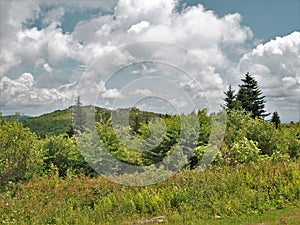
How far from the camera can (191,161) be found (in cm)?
1622

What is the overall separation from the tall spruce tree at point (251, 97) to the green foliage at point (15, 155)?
3822 centimetres

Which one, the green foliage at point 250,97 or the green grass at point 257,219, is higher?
the green foliage at point 250,97

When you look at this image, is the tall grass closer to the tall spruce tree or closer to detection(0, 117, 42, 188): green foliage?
detection(0, 117, 42, 188): green foliage

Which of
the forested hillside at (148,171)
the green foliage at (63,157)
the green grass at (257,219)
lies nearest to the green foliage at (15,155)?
the forested hillside at (148,171)

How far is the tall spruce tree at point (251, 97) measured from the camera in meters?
49.1

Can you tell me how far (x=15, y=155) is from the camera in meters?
14.2

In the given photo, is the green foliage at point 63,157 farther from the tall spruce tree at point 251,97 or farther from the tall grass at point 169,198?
the tall spruce tree at point 251,97

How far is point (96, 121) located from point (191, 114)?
15.3 ft

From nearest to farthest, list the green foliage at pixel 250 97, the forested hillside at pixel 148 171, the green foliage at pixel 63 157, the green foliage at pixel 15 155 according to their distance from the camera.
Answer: the forested hillside at pixel 148 171 < the green foliage at pixel 15 155 < the green foliage at pixel 63 157 < the green foliage at pixel 250 97

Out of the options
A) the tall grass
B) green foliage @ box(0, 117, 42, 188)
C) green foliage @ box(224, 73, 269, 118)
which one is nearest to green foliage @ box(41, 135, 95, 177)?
green foliage @ box(0, 117, 42, 188)

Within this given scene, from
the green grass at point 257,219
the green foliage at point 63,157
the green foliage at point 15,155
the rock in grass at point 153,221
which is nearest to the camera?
the green grass at point 257,219

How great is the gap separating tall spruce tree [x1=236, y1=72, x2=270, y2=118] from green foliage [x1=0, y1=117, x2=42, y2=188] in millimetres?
38220

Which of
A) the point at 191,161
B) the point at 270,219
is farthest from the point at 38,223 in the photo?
the point at 191,161

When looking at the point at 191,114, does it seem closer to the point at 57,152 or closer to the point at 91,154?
the point at 91,154
